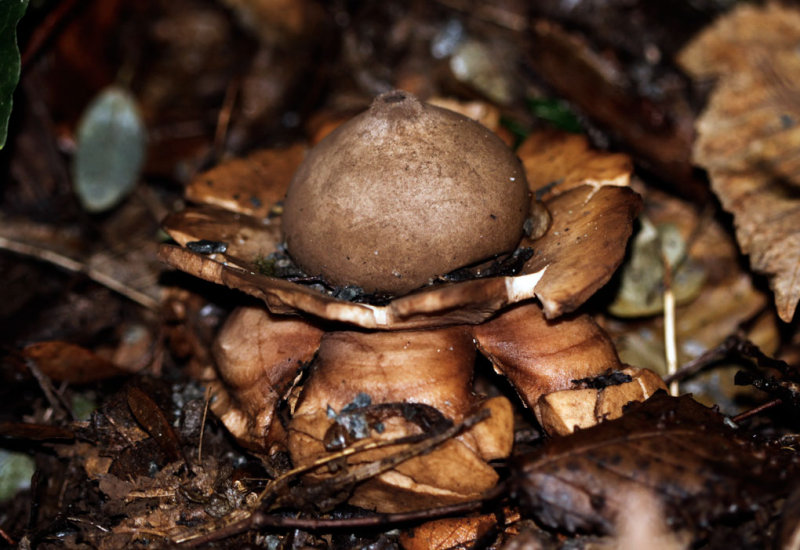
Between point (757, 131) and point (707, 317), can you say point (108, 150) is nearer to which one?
point (707, 317)

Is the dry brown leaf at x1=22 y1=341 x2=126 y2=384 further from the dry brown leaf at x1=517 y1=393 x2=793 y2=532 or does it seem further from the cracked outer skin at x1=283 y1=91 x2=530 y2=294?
the dry brown leaf at x1=517 y1=393 x2=793 y2=532

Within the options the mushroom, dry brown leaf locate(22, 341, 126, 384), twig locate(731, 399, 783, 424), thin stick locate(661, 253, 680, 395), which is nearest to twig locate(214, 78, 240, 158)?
dry brown leaf locate(22, 341, 126, 384)

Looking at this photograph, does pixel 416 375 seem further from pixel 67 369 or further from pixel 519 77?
pixel 519 77

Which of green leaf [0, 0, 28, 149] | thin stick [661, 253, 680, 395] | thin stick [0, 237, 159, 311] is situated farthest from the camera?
thin stick [0, 237, 159, 311]

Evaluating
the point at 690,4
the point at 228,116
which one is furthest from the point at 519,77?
the point at 228,116

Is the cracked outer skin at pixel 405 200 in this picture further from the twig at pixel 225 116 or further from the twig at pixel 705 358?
the twig at pixel 225 116

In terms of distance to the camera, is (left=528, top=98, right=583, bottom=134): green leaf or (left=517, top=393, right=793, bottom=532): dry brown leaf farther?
(left=528, top=98, right=583, bottom=134): green leaf

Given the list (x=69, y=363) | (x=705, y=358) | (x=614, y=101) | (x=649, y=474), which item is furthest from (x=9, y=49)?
(x=705, y=358)
